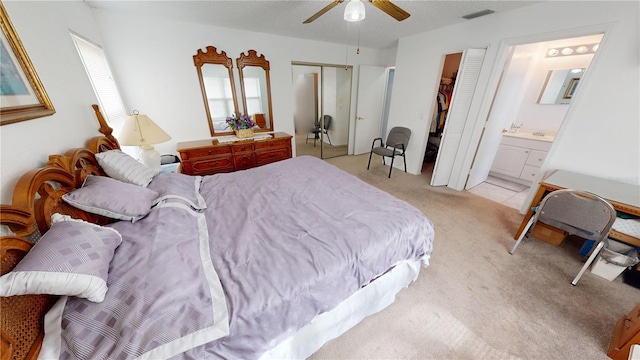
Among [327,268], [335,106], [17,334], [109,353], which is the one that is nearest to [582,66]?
[335,106]

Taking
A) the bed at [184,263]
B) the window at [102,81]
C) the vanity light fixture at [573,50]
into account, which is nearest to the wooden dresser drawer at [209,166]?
the window at [102,81]

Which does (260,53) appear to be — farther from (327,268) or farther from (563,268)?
(563,268)

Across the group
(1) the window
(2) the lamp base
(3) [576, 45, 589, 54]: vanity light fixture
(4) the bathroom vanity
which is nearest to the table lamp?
(2) the lamp base

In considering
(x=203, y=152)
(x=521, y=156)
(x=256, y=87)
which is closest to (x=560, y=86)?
(x=521, y=156)

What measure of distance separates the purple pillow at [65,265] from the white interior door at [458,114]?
374cm

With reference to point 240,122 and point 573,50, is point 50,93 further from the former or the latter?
point 573,50

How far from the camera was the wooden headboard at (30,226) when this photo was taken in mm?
655

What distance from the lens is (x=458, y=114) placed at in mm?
2975

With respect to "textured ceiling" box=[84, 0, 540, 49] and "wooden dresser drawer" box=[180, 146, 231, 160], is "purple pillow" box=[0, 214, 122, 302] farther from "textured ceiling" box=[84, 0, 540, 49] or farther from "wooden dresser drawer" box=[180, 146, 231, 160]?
"textured ceiling" box=[84, 0, 540, 49]

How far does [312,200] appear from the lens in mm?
1672

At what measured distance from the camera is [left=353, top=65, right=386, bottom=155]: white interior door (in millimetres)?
4312

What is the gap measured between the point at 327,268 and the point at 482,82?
3.18 meters

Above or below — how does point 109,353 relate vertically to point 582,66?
below

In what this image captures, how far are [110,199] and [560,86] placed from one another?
17.9ft
